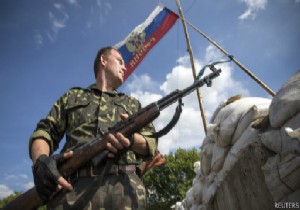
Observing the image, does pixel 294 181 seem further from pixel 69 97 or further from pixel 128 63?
pixel 128 63

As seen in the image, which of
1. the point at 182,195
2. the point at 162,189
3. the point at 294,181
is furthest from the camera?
the point at 162,189

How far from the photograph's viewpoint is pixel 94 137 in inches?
86.1

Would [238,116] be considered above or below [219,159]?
above

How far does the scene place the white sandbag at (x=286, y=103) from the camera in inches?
71.8

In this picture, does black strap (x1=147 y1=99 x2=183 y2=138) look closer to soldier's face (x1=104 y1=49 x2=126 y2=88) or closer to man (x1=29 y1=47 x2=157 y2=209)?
man (x1=29 y1=47 x2=157 y2=209)

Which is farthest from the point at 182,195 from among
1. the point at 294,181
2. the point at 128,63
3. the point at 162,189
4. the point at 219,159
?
the point at 294,181

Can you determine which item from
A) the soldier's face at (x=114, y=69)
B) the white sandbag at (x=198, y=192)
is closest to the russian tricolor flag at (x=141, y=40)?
the white sandbag at (x=198, y=192)

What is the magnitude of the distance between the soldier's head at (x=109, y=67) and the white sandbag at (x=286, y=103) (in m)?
1.55

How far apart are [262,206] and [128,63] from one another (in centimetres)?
652

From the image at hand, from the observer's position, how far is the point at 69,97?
242 cm

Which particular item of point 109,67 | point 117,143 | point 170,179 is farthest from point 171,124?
point 170,179

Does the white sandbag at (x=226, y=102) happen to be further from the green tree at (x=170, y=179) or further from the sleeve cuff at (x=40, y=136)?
the green tree at (x=170, y=179)

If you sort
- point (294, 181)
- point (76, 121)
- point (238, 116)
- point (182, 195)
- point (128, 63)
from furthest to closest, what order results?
point (182, 195)
point (128, 63)
point (238, 116)
point (76, 121)
point (294, 181)

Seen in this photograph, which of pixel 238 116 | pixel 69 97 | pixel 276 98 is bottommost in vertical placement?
pixel 276 98
